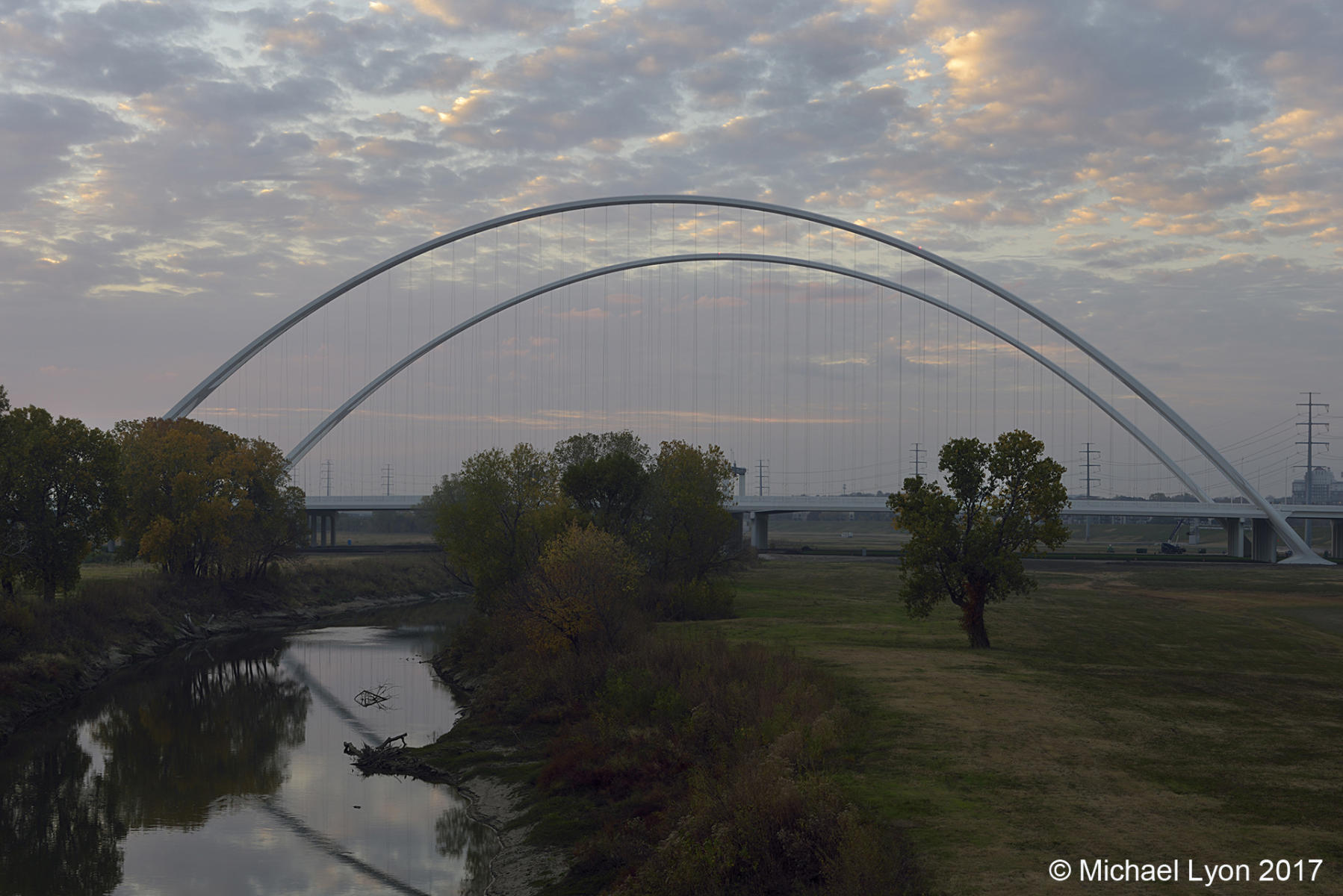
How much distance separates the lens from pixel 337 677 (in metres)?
49.3

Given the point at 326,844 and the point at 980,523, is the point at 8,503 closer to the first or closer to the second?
the point at 326,844

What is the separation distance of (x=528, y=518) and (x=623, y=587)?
13.1 m

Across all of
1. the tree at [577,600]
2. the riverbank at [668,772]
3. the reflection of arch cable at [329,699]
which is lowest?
the reflection of arch cable at [329,699]

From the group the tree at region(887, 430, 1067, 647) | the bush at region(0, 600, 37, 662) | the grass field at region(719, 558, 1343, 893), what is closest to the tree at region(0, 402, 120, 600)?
the bush at region(0, 600, 37, 662)

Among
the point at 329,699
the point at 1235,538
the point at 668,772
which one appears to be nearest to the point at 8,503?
the point at 329,699

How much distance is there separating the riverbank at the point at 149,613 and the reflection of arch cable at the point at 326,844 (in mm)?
15221

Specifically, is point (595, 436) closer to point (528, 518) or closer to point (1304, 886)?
point (528, 518)

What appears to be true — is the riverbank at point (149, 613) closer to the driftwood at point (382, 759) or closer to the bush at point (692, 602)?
the driftwood at point (382, 759)

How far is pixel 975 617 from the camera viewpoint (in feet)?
125

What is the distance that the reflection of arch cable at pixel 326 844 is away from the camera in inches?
878

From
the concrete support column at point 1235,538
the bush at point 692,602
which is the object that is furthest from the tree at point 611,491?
the concrete support column at point 1235,538

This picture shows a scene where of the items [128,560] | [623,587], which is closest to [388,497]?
[128,560]

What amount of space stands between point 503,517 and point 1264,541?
96862 mm

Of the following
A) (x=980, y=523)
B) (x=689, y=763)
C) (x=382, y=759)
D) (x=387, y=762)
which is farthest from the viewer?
(x=980, y=523)
